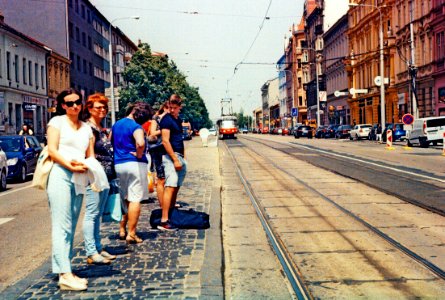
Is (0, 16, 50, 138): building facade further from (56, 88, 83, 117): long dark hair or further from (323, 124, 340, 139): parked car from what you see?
(56, 88, 83, 117): long dark hair

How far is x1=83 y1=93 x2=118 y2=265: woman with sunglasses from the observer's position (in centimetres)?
621

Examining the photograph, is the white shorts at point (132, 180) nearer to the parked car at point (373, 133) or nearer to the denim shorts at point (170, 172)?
the denim shorts at point (170, 172)

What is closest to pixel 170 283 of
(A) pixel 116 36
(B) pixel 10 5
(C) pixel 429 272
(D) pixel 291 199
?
(C) pixel 429 272

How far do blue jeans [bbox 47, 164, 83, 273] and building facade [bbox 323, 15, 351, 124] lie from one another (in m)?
64.7

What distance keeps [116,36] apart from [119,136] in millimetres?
83345

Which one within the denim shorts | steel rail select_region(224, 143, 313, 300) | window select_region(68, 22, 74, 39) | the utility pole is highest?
window select_region(68, 22, 74, 39)

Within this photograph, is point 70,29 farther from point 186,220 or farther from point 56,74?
point 186,220

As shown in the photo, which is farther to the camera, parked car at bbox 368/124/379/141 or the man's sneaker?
parked car at bbox 368/124/379/141

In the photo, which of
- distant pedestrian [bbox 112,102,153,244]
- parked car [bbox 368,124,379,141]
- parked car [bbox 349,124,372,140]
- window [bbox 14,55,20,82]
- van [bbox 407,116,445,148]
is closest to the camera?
distant pedestrian [bbox 112,102,153,244]

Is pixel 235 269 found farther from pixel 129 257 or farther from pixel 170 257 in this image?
pixel 129 257

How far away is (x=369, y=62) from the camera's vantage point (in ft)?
201

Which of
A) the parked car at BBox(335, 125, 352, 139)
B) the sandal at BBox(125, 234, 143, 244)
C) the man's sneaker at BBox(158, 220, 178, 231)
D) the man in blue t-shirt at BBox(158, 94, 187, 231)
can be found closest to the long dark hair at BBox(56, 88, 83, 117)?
the sandal at BBox(125, 234, 143, 244)

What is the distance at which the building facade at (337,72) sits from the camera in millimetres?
73250

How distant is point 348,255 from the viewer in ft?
22.5
